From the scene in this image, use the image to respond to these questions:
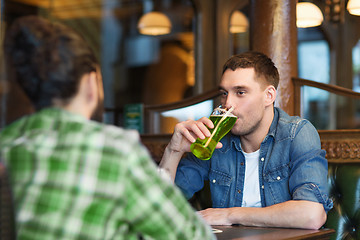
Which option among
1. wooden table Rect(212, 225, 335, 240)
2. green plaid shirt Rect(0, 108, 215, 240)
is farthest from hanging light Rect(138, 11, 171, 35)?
green plaid shirt Rect(0, 108, 215, 240)

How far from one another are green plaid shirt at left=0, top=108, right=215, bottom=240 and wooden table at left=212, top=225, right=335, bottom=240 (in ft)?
1.93

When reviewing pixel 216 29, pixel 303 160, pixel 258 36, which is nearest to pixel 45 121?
pixel 303 160

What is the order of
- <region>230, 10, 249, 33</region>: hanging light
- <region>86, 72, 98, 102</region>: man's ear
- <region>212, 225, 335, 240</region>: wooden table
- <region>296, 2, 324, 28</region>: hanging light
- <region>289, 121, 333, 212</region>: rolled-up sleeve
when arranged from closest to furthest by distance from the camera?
<region>86, 72, 98, 102</region>: man's ear
<region>212, 225, 335, 240</region>: wooden table
<region>289, 121, 333, 212</region>: rolled-up sleeve
<region>296, 2, 324, 28</region>: hanging light
<region>230, 10, 249, 33</region>: hanging light

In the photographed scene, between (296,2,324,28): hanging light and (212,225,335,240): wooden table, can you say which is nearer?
(212,225,335,240): wooden table

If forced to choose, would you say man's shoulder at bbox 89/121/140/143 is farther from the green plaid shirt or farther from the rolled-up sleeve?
the rolled-up sleeve

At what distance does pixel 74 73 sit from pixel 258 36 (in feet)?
6.57

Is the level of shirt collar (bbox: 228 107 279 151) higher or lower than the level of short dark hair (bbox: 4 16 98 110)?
lower

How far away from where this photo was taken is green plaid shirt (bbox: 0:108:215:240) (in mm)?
952

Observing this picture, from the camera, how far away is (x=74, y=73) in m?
1.04

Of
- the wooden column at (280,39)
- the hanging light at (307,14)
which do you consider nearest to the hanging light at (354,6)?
the hanging light at (307,14)

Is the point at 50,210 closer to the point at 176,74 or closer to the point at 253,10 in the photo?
the point at 253,10

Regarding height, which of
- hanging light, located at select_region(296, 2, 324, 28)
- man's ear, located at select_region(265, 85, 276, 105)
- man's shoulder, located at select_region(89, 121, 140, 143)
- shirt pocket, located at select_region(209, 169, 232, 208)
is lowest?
shirt pocket, located at select_region(209, 169, 232, 208)

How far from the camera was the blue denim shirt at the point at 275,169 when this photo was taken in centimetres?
194

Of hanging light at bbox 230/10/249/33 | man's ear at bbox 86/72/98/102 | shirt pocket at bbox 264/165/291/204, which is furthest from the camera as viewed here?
hanging light at bbox 230/10/249/33
